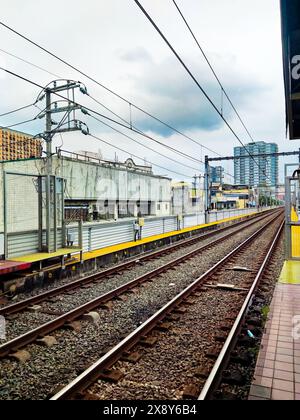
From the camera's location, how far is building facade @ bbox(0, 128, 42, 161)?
24969 millimetres

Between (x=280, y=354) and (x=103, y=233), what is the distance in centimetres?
1019

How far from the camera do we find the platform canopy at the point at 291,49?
13.3 feet

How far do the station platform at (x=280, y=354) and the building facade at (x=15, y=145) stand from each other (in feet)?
73.4

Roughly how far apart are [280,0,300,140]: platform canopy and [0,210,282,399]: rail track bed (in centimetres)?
512

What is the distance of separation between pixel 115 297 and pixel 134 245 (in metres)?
6.53

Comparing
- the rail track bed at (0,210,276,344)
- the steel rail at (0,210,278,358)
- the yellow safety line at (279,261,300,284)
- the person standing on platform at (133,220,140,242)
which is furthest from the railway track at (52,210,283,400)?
the person standing on platform at (133,220,140,242)

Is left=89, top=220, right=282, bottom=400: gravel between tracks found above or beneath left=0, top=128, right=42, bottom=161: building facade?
beneath

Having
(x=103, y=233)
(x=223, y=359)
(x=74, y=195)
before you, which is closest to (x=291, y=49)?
(x=223, y=359)

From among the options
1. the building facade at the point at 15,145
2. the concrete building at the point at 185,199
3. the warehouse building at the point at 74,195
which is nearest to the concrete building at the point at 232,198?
the concrete building at the point at 185,199

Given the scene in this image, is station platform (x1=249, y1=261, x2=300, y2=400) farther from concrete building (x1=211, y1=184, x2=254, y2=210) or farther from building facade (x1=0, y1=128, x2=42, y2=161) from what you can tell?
concrete building (x1=211, y1=184, x2=254, y2=210)

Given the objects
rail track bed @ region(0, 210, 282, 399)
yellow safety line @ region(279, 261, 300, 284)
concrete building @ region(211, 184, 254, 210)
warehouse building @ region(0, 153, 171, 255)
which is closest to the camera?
rail track bed @ region(0, 210, 282, 399)

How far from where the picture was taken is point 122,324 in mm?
6223

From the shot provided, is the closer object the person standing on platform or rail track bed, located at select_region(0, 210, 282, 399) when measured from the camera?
rail track bed, located at select_region(0, 210, 282, 399)

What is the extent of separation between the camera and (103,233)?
1370 cm
